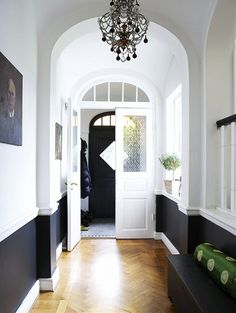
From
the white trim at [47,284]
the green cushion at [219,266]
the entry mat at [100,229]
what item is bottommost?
the entry mat at [100,229]

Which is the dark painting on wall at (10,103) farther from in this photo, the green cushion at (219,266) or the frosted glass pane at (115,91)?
the frosted glass pane at (115,91)

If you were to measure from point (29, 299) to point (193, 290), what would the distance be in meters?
1.45

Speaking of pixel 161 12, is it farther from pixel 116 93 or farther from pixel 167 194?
pixel 167 194

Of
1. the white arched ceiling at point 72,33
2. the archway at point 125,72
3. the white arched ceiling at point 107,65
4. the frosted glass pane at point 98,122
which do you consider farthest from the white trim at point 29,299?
the frosted glass pane at point 98,122

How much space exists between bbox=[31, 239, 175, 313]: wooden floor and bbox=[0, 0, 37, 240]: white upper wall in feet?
3.01

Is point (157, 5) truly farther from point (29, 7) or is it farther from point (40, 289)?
point (40, 289)

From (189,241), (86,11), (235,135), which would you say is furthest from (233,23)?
(189,241)

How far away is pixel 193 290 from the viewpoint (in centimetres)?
171

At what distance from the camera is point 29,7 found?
7.49 feet

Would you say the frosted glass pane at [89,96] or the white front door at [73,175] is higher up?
the frosted glass pane at [89,96]

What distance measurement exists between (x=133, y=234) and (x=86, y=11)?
3418 millimetres

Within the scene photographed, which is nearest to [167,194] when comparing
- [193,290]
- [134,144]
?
[134,144]

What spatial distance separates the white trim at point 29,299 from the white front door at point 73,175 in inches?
50.2

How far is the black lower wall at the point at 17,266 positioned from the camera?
1.76 meters
